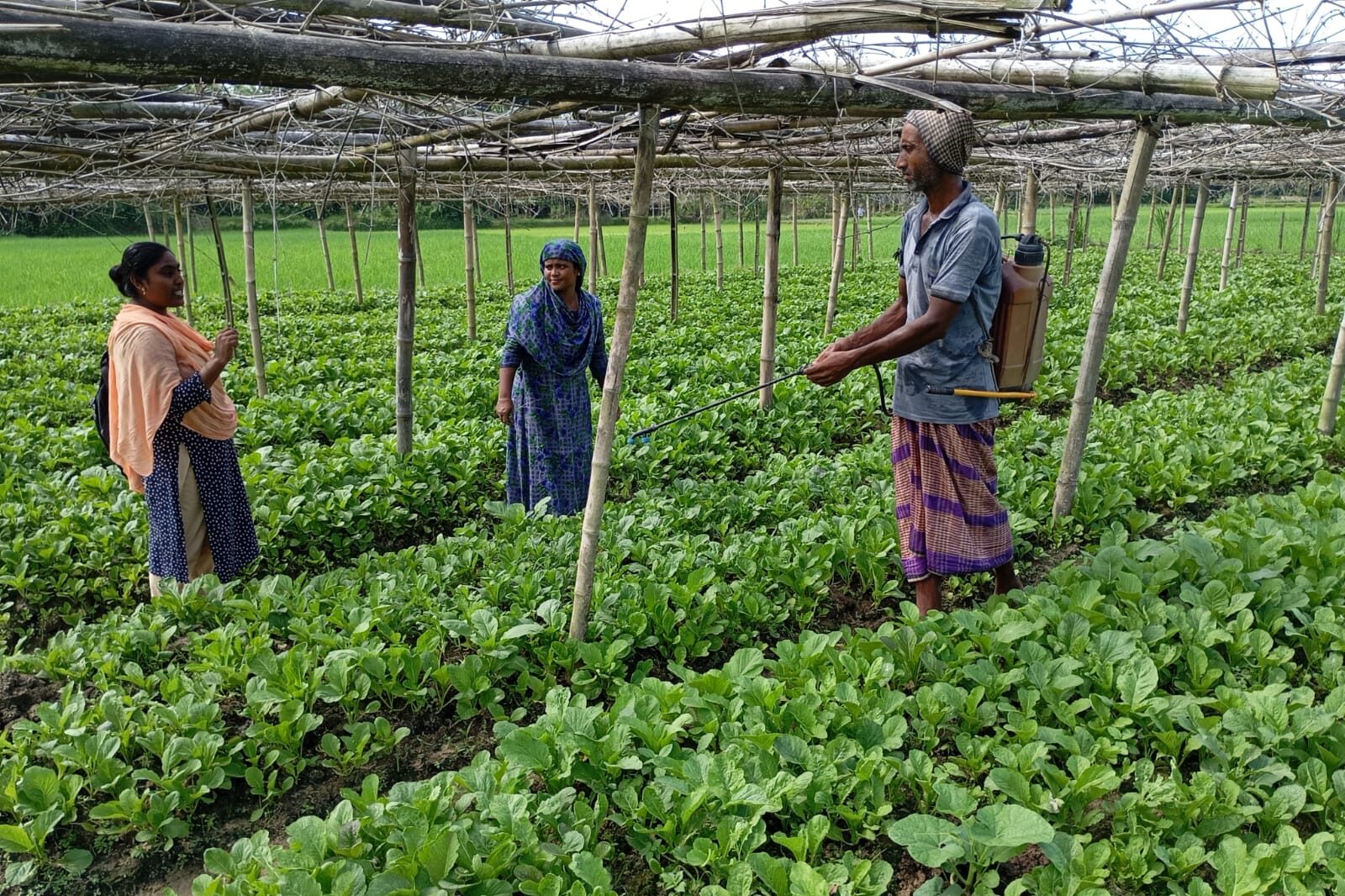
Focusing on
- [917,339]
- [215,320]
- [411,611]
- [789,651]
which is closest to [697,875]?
[789,651]

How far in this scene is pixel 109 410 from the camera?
13.6 ft

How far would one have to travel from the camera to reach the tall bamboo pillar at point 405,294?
5.48m

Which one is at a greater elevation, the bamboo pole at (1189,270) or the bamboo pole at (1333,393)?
the bamboo pole at (1189,270)

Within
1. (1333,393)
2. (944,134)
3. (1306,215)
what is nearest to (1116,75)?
(944,134)

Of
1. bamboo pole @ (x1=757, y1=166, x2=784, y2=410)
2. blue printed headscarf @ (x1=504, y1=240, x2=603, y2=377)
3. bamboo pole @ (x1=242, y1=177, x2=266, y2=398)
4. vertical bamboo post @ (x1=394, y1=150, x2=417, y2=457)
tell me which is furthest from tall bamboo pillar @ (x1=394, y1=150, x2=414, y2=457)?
bamboo pole @ (x1=242, y1=177, x2=266, y2=398)

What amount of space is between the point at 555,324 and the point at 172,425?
2.00 metres

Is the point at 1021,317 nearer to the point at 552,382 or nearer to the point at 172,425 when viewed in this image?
the point at 552,382

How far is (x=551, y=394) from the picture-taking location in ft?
17.3

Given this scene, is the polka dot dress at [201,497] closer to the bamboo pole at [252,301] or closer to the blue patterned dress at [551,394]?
the blue patterned dress at [551,394]

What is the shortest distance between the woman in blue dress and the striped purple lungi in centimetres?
188

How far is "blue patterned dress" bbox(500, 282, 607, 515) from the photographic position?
508 cm

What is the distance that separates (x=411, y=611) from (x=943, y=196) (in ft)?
9.27

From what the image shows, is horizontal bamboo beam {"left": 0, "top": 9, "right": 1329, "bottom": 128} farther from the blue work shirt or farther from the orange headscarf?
the orange headscarf

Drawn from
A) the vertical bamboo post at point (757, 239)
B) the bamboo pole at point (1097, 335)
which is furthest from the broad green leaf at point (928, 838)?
the vertical bamboo post at point (757, 239)
